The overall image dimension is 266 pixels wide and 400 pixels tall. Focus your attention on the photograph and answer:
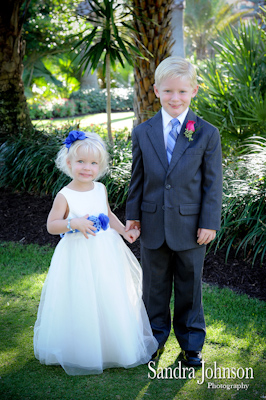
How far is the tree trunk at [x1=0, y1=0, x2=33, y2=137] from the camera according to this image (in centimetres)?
668

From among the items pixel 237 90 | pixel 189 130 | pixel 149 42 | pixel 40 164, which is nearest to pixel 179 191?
pixel 189 130

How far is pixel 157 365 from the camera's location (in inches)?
109

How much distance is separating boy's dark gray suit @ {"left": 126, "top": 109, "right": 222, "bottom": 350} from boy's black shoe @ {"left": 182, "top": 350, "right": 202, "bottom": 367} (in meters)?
0.03

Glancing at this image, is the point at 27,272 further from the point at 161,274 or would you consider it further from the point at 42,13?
the point at 42,13

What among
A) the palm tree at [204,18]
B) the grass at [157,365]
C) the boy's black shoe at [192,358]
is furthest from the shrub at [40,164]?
the palm tree at [204,18]

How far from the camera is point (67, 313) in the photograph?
103 inches

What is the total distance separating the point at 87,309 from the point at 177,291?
619mm

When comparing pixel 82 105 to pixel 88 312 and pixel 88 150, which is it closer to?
pixel 88 150

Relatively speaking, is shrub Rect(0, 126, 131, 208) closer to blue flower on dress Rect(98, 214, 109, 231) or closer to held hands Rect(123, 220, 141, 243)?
held hands Rect(123, 220, 141, 243)

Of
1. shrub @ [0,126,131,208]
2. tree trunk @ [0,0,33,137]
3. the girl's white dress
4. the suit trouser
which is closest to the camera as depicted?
the girl's white dress

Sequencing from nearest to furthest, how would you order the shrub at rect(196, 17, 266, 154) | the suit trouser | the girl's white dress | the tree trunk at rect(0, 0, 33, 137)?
the girl's white dress
the suit trouser
the shrub at rect(196, 17, 266, 154)
the tree trunk at rect(0, 0, 33, 137)

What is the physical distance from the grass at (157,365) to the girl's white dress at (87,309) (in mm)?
101

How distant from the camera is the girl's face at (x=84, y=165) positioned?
2.63 m

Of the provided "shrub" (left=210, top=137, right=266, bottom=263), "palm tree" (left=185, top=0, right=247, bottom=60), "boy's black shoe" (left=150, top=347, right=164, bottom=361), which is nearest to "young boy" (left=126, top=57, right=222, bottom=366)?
"boy's black shoe" (left=150, top=347, right=164, bottom=361)
